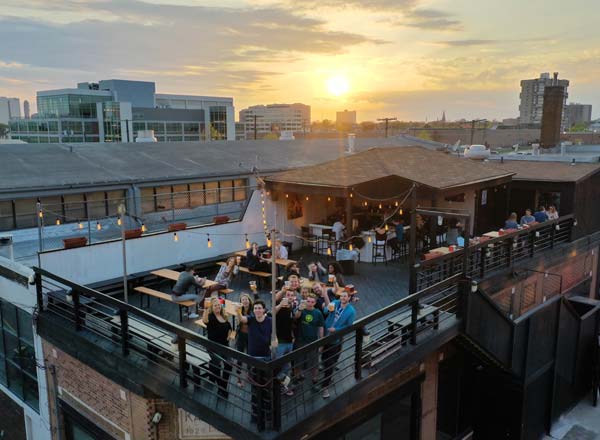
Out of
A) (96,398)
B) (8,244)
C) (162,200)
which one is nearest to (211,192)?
(162,200)

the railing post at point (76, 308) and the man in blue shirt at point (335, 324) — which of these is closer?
the man in blue shirt at point (335, 324)

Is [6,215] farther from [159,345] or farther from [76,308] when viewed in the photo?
[159,345]

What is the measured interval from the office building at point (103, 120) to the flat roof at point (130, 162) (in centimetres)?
6926

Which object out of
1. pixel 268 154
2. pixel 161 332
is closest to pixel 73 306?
pixel 161 332

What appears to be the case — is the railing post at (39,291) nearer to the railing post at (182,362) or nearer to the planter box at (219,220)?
the railing post at (182,362)

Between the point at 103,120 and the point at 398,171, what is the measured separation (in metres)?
89.0

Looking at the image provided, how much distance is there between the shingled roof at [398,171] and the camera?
14859 mm

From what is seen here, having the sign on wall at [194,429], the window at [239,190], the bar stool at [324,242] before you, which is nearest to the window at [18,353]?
the sign on wall at [194,429]

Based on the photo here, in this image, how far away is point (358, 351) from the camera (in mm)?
7418

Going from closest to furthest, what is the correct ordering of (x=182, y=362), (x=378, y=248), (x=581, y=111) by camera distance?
(x=182, y=362) < (x=378, y=248) < (x=581, y=111)

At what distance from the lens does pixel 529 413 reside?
37.1ft

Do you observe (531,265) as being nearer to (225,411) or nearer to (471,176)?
(471,176)

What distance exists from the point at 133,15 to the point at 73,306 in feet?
65.4

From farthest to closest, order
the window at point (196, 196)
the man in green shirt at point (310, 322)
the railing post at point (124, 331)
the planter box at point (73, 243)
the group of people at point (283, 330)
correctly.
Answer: the window at point (196, 196), the planter box at point (73, 243), the railing post at point (124, 331), the man in green shirt at point (310, 322), the group of people at point (283, 330)
